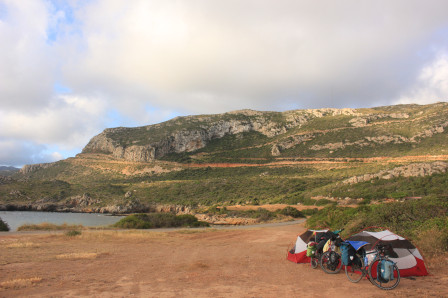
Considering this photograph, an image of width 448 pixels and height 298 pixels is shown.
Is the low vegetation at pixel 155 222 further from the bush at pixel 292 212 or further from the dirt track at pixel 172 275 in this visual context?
the bush at pixel 292 212

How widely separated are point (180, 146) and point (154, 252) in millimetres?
84488

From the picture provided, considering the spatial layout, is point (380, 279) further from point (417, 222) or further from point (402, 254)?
point (417, 222)

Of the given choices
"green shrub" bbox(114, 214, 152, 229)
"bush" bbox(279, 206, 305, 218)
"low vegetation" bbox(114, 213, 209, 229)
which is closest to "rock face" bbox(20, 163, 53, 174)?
"low vegetation" bbox(114, 213, 209, 229)

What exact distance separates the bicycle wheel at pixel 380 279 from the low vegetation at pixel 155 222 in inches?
857

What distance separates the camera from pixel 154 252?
1284 centimetres

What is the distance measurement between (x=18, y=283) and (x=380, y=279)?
30.7 ft

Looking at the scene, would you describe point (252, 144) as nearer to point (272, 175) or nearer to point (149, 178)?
point (272, 175)

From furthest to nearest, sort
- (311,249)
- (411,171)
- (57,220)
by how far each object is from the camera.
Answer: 1. (411,171)
2. (57,220)
3. (311,249)

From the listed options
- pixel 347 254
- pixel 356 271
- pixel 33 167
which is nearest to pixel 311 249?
pixel 347 254

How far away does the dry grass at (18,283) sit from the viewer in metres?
6.97

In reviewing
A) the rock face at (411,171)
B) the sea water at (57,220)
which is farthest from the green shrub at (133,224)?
the rock face at (411,171)

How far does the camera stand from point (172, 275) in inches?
338

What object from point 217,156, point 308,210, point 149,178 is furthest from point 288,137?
point 308,210

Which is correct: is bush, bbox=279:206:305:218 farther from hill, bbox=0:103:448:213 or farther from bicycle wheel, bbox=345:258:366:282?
bicycle wheel, bbox=345:258:366:282
